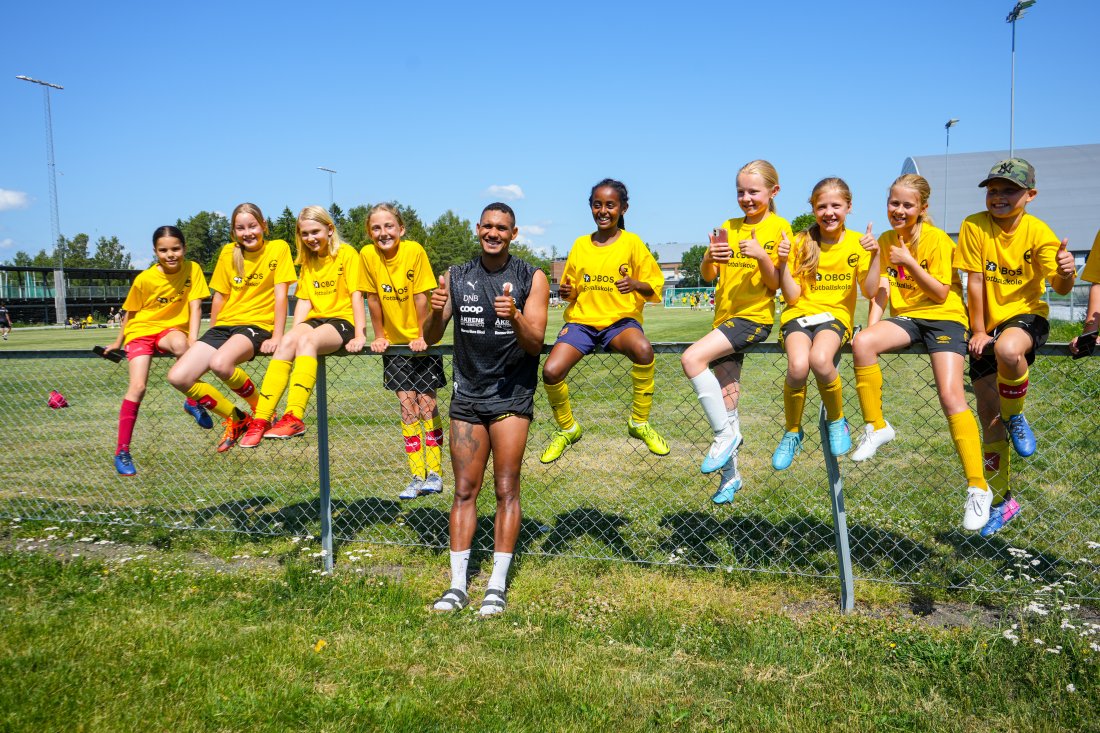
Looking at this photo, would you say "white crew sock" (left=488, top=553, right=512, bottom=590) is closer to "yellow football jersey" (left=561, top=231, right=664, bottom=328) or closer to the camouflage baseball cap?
"yellow football jersey" (left=561, top=231, right=664, bottom=328)

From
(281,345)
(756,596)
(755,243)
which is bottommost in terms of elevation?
(756,596)

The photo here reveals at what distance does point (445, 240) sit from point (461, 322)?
79.5 meters

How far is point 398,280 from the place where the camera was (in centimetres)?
600

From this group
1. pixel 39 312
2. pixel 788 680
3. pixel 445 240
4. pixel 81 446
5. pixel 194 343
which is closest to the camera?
pixel 788 680

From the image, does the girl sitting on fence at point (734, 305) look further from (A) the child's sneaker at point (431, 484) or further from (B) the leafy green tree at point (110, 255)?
(B) the leafy green tree at point (110, 255)

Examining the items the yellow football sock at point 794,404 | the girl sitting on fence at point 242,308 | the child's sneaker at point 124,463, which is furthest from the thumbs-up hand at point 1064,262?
the child's sneaker at point 124,463

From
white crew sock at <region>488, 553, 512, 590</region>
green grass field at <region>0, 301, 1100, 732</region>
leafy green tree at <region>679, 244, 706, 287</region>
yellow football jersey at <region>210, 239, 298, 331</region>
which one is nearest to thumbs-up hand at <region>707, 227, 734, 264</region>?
green grass field at <region>0, 301, 1100, 732</region>

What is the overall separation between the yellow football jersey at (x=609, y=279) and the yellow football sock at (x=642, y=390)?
0.45 meters

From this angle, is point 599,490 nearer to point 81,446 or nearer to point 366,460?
point 366,460

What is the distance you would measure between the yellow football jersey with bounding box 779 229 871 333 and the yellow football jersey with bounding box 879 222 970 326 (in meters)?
0.19

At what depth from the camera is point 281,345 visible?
18.8 feet

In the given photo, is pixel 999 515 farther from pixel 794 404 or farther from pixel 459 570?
pixel 459 570

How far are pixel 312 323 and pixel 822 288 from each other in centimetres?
371

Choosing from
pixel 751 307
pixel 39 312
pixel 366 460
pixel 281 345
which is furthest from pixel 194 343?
pixel 39 312
